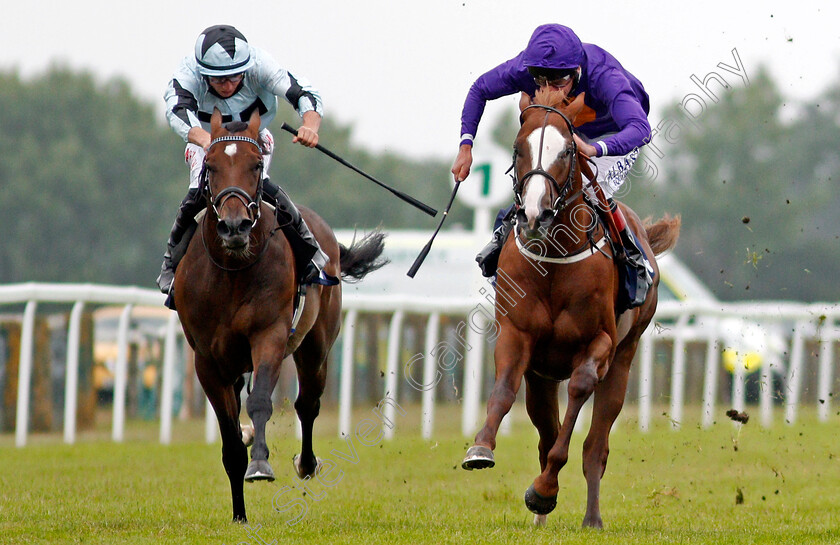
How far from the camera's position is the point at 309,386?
25.5ft

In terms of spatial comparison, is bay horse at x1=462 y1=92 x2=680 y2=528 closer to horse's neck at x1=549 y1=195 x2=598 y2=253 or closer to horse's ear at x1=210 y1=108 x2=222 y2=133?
horse's neck at x1=549 y1=195 x2=598 y2=253

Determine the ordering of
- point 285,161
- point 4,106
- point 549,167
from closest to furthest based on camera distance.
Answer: point 549,167 → point 4,106 → point 285,161

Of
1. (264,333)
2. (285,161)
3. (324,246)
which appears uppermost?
(285,161)

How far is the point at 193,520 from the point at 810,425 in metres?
7.79

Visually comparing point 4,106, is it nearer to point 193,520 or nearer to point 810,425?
point 810,425

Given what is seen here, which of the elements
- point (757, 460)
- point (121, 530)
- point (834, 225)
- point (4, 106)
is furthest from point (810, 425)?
point (834, 225)

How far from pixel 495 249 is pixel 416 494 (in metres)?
2.08

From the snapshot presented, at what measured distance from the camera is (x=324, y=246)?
7.53 metres

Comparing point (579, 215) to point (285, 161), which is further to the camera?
point (285, 161)

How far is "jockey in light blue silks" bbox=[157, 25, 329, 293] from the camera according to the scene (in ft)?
21.0

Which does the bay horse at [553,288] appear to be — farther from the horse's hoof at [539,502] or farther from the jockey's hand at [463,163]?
the jockey's hand at [463,163]

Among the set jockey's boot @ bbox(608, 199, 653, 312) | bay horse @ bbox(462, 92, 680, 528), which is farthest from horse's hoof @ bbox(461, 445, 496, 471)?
jockey's boot @ bbox(608, 199, 653, 312)

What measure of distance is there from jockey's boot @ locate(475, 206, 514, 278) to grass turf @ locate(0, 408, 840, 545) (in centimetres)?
114

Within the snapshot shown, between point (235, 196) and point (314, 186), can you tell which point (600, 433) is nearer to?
point (235, 196)
